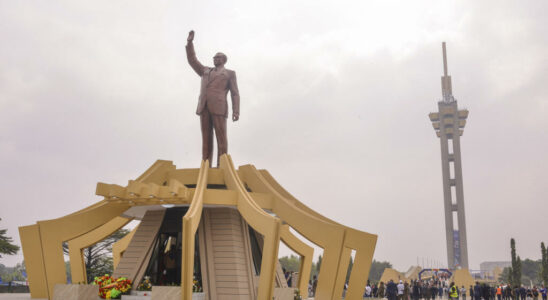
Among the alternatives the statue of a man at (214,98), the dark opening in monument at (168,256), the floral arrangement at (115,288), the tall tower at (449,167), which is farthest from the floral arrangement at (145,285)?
the tall tower at (449,167)

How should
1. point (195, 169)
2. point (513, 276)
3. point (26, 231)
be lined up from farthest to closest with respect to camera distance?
1. point (513, 276)
2. point (195, 169)
3. point (26, 231)

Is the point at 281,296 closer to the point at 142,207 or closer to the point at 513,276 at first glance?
the point at 142,207

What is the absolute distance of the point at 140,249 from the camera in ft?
55.2

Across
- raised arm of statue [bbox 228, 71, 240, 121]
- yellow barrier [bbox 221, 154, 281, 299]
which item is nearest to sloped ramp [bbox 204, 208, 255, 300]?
yellow barrier [bbox 221, 154, 281, 299]

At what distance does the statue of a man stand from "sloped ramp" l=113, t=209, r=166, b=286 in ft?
10.0

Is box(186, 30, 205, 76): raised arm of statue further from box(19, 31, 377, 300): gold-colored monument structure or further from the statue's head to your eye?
the statue's head

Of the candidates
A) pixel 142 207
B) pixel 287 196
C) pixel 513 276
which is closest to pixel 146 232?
pixel 142 207

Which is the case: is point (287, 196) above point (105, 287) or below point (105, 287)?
above

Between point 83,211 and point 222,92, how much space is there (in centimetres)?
650

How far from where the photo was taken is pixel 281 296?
15.2 m

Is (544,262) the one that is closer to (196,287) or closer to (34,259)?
(196,287)

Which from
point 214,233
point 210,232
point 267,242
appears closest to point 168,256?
point 210,232

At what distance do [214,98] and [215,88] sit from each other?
1.30 feet

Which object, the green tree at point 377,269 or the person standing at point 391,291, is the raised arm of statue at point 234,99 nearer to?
the person standing at point 391,291
